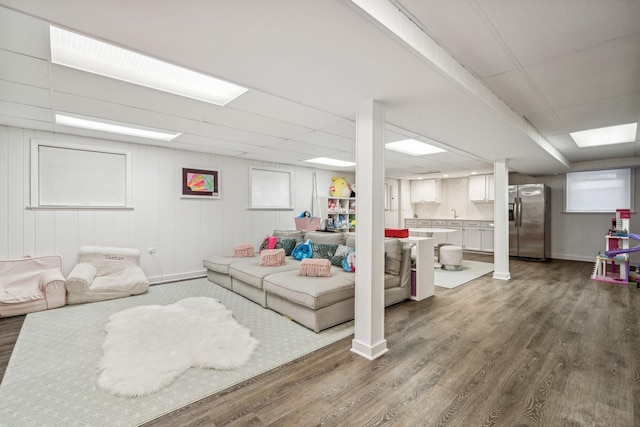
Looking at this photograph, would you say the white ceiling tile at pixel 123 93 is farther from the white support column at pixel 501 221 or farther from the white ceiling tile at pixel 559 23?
the white support column at pixel 501 221

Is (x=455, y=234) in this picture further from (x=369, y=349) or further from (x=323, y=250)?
(x=369, y=349)

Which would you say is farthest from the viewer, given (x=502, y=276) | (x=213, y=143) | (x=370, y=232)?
(x=502, y=276)

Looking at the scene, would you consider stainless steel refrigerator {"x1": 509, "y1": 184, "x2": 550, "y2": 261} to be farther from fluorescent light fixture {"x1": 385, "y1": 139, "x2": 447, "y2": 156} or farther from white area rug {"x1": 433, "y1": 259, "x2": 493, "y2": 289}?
fluorescent light fixture {"x1": 385, "y1": 139, "x2": 447, "y2": 156}

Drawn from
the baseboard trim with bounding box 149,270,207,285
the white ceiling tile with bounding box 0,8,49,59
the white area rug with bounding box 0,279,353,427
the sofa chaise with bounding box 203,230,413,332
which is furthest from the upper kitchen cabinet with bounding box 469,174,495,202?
the white ceiling tile with bounding box 0,8,49,59

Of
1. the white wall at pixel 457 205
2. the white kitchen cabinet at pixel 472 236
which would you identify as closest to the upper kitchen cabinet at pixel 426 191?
the white wall at pixel 457 205

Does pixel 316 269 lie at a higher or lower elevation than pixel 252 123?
lower

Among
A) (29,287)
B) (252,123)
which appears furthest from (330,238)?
(29,287)

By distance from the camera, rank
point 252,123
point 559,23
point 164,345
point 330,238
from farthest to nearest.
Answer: point 330,238 < point 252,123 < point 164,345 < point 559,23

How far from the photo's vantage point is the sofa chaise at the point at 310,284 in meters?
3.02

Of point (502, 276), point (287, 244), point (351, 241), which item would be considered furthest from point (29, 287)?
point (502, 276)

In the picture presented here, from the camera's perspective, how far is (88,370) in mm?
2275

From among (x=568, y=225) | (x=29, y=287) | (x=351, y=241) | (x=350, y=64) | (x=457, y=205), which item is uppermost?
(x=350, y=64)

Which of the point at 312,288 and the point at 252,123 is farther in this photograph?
the point at 252,123

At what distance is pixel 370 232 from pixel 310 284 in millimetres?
1031
